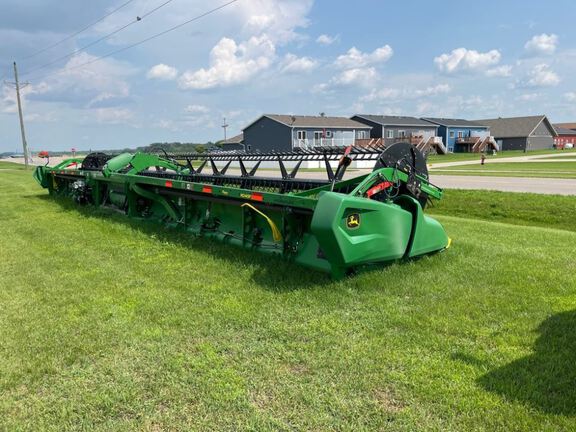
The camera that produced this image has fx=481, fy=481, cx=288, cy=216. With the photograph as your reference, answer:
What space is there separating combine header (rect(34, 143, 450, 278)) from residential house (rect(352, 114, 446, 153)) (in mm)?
47902

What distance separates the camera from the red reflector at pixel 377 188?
4723 millimetres

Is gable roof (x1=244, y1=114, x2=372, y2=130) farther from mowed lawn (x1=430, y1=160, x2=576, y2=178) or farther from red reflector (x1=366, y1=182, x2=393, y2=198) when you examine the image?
red reflector (x1=366, y1=182, x2=393, y2=198)

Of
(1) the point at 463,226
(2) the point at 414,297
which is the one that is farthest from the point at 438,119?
(2) the point at 414,297

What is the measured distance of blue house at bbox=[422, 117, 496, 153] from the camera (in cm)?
6319

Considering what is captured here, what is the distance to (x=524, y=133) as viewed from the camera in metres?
70.9

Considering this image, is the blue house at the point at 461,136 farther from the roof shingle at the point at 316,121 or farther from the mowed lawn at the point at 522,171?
the mowed lawn at the point at 522,171

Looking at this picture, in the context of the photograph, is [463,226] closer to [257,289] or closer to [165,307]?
[257,289]

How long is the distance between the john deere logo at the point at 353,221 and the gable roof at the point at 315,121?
149 ft

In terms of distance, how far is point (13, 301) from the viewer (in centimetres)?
436

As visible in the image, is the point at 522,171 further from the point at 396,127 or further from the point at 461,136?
the point at 461,136

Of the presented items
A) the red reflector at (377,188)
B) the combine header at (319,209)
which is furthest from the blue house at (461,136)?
the red reflector at (377,188)

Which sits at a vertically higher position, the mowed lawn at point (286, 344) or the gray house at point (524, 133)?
the gray house at point (524, 133)

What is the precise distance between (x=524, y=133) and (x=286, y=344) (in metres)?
77.2

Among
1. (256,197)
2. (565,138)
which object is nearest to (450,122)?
(565,138)
